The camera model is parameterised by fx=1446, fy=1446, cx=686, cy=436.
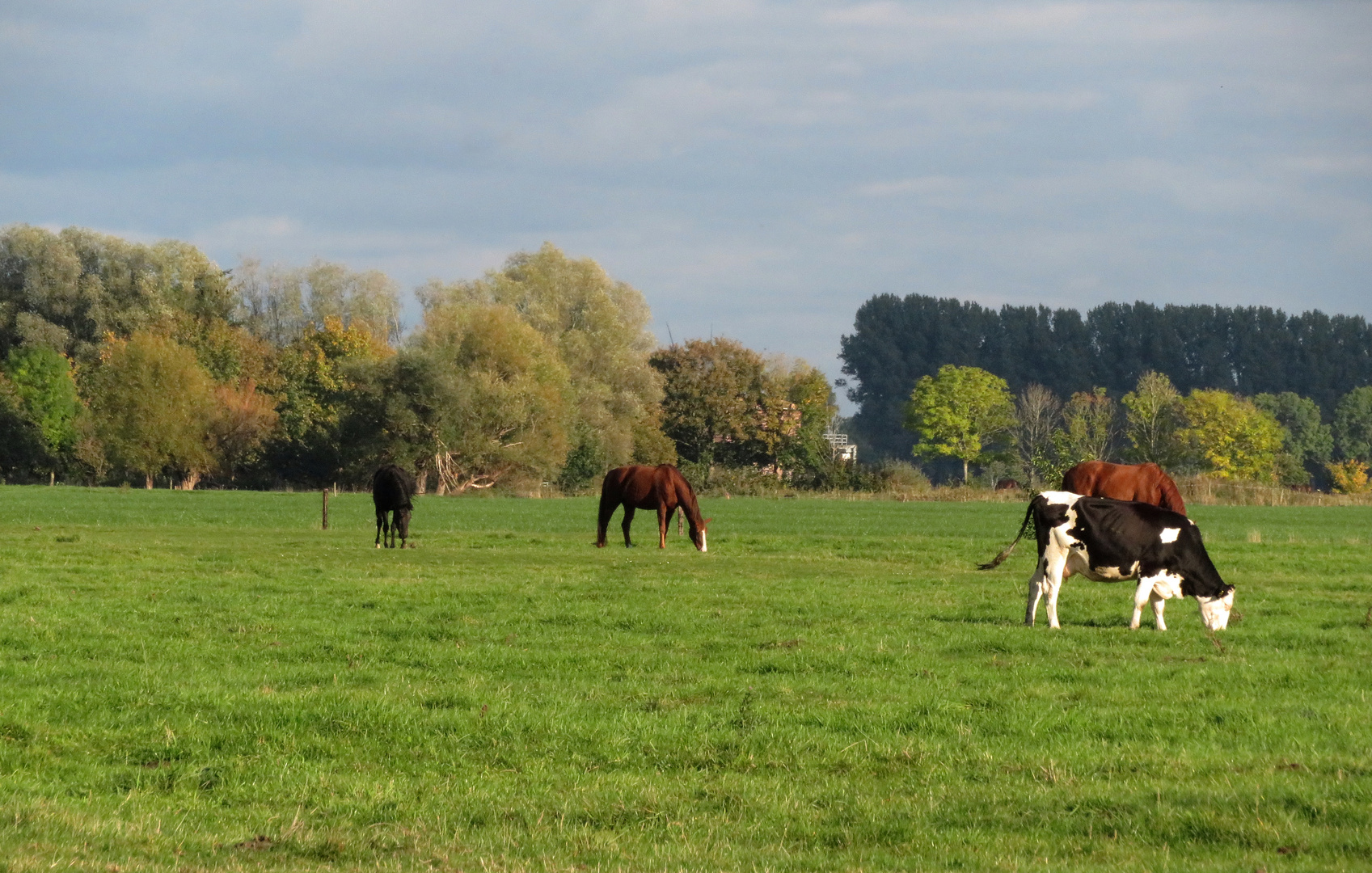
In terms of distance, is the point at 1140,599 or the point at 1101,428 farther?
the point at 1101,428

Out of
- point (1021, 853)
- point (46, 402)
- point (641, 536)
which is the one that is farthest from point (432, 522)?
point (46, 402)

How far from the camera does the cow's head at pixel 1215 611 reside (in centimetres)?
1678

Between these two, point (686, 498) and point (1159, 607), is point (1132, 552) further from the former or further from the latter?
point (686, 498)

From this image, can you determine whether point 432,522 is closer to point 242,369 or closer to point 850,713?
point 850,713

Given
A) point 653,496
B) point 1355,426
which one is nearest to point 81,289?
point 653,496

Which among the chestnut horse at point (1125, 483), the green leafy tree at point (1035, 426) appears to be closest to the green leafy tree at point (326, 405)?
the green leafy tree at point (1035, 426)

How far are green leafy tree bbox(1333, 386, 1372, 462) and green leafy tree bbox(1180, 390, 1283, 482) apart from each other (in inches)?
1366

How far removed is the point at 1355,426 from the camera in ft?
547

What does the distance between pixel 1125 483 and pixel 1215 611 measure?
11.6 m

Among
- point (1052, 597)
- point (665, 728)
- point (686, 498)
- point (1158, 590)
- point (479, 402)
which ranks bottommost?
point (665, 728)

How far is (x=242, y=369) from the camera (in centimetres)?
9969

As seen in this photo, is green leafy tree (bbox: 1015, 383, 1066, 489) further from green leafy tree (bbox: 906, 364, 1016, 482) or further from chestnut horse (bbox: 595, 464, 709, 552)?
chestnut horse (bbox: 595, 464, 709, 552)

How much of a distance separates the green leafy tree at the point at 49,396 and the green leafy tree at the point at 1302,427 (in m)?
121

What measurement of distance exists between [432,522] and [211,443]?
49569 millimetres
